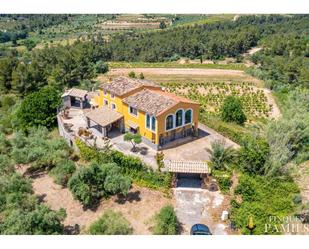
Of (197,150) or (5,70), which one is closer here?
(197,150)

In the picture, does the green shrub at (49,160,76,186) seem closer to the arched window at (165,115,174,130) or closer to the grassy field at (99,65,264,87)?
the arched window at (165,115,174,130)

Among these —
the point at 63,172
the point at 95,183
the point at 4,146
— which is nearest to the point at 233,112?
the point at 95,183

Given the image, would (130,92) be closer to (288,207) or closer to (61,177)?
(61,177)

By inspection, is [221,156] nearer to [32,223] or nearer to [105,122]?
[105,122]

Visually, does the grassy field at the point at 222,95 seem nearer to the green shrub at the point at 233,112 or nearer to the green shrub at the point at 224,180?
the green shrub at the point at 233,112

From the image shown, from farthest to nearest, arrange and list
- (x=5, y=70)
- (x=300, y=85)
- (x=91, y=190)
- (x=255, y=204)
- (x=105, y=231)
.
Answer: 1. (x=300, y=85)
2. (x=5, y=70)
3. (x=91, y=190)
4. (x=255, y=204)
5. (x=105, y=231)

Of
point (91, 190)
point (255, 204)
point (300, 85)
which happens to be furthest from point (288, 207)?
point (300, 85)

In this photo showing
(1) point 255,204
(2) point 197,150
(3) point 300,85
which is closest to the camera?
(1) point 255,204
